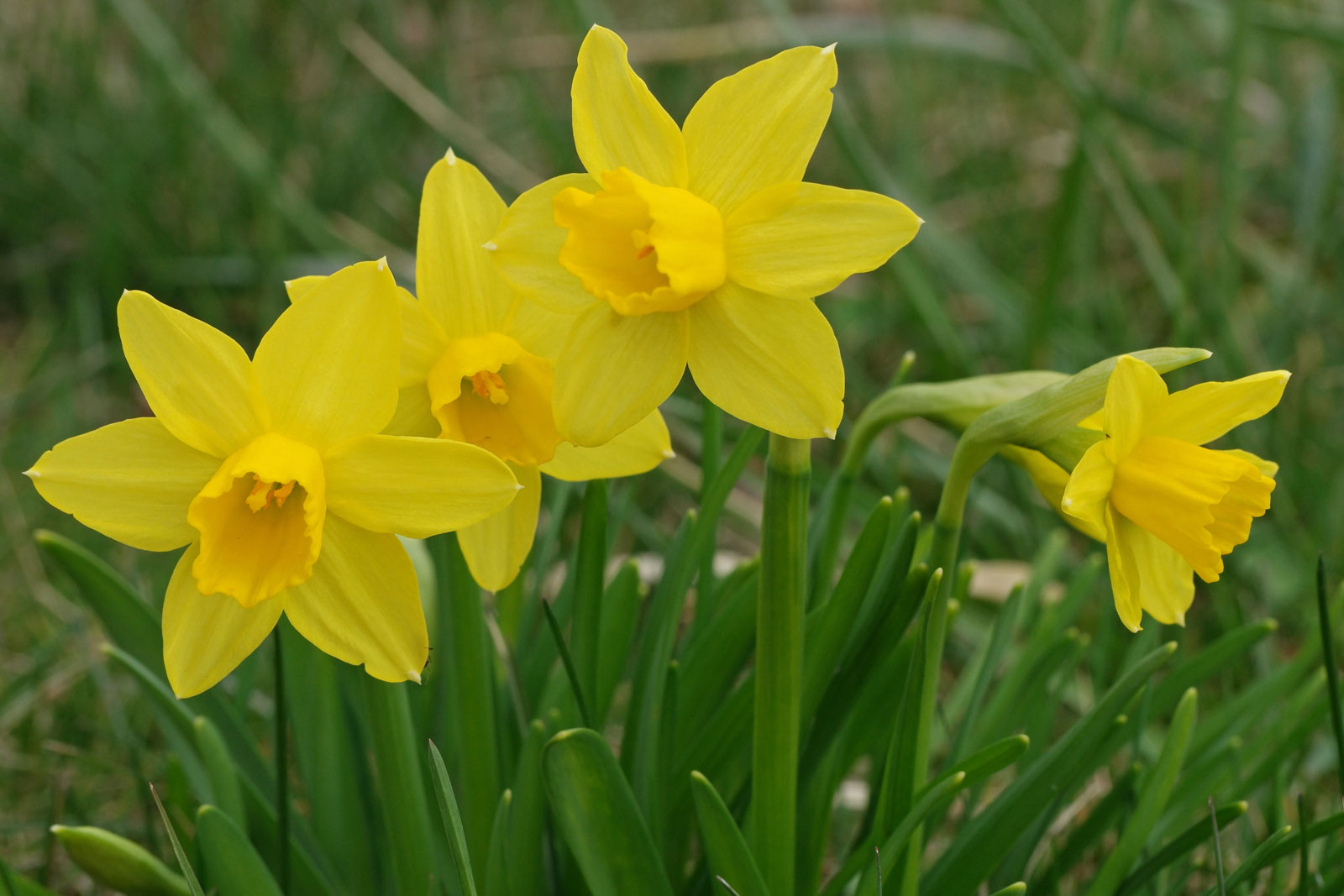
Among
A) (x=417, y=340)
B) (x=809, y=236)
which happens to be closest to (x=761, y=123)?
(x=809, y=236)

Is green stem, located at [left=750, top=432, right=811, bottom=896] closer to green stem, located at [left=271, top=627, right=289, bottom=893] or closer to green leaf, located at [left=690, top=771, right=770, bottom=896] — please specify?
green leaf, located at [left=690, top=771, right=770, bottom=896]

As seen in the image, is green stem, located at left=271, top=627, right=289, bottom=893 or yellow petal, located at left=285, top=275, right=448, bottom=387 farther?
green stem, located at left=271, top=627, right=289, bottom=893

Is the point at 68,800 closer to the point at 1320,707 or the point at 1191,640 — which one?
the point at 1320,707

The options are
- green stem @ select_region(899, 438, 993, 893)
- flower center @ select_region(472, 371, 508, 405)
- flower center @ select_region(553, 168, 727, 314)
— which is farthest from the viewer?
green stem @ select_region(899, 438, 993, 893)

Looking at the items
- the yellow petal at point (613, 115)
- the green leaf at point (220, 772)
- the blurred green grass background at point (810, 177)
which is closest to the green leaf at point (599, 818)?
the green leaf at point (220, 772)

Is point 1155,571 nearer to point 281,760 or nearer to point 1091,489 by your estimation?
point 1091,489

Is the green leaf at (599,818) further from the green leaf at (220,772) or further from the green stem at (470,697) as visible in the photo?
the green leaf at (220,772)

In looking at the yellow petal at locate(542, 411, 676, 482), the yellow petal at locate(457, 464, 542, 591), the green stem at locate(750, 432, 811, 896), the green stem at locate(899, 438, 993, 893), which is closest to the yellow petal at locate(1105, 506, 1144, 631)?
the green stem at locate(899, 438, 993, 893)
